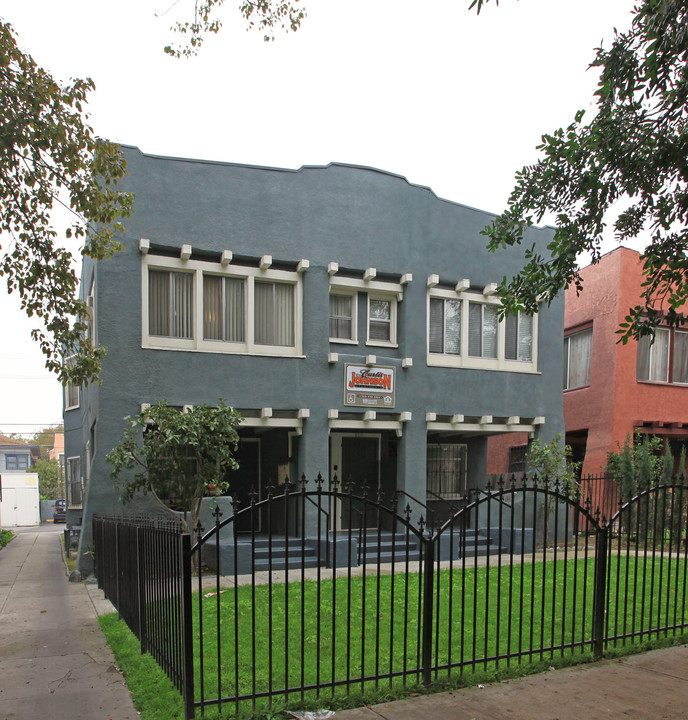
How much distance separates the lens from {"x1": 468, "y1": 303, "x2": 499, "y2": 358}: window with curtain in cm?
1698

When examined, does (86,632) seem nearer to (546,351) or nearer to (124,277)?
(124,277)

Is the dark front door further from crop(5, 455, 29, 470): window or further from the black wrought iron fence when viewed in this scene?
crop(5, 455, 29, 470): window

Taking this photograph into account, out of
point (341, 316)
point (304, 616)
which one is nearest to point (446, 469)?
point (341, 316)

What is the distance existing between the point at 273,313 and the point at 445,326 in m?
4.28

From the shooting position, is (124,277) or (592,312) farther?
(592,312)

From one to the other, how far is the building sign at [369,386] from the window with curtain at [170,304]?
11.6 feet

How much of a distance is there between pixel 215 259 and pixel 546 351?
8.62 meters

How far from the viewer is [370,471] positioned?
669 inches

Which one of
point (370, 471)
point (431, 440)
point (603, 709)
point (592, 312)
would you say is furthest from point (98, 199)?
point (592, 312)

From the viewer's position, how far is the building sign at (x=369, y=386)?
15.1 meters

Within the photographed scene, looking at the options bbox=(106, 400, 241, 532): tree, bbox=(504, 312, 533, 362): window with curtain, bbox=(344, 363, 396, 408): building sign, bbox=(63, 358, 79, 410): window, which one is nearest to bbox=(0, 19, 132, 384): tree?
bbox=(106, 400, 241, 532): tree

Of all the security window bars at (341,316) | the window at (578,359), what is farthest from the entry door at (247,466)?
the window at (578,359)

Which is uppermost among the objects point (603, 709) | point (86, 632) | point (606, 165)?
point (606, 165)

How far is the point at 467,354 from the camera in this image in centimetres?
1672
